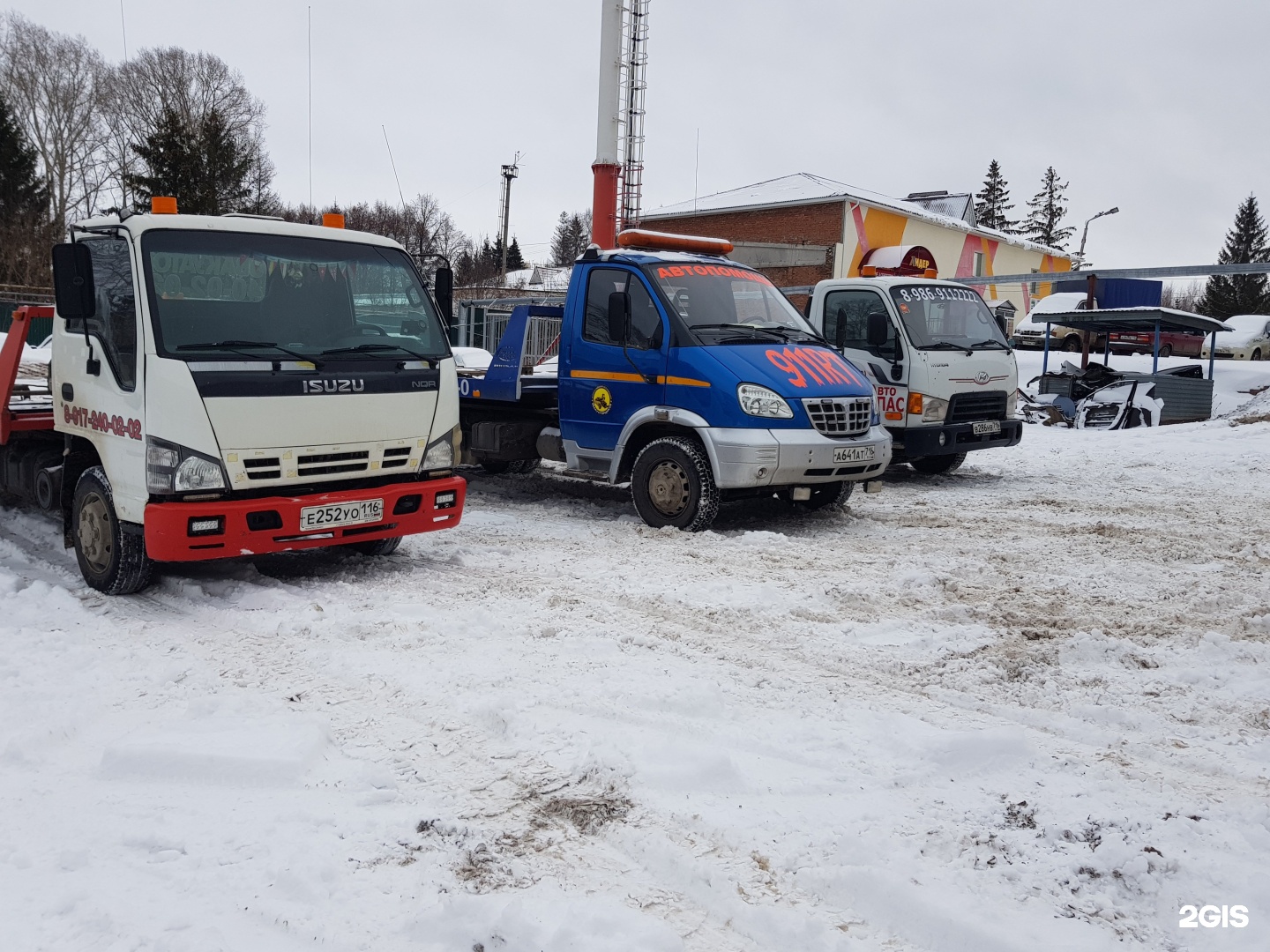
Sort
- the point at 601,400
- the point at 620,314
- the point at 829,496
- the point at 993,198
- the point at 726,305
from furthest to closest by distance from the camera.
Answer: the point at 993,198
the point at 829,496
the point at 601,400
the point at 726,305
the point at 620,314

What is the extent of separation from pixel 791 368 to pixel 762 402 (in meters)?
0.47

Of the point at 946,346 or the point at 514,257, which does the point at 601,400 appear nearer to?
the point at 946,346

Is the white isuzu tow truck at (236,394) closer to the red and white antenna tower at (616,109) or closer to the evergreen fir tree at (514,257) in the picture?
the red and white antenna tower at (616,109)

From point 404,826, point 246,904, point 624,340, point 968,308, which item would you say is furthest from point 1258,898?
point 968,308

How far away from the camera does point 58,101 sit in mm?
48844

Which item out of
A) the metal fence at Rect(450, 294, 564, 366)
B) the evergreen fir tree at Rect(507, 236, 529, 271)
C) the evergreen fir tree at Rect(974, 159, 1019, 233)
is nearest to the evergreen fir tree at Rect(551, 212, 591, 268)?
the evergreen fir tree at Rect(507, 236, 529, 271)

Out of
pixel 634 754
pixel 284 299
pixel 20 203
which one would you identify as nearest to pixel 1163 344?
pixel 284 299

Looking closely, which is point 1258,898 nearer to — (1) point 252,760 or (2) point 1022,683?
(2) point 1022,683

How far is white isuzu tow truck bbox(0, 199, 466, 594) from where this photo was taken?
5.67 meters

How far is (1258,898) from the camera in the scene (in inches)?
119

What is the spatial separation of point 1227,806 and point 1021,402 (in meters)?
16.1

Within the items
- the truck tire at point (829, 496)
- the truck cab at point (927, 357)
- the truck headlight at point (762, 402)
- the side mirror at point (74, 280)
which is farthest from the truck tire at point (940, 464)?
the side mirror at point (74, 280)

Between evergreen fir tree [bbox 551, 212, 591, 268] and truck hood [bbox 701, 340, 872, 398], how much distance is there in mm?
77296

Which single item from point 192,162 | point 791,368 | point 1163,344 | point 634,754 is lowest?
point 634,754
